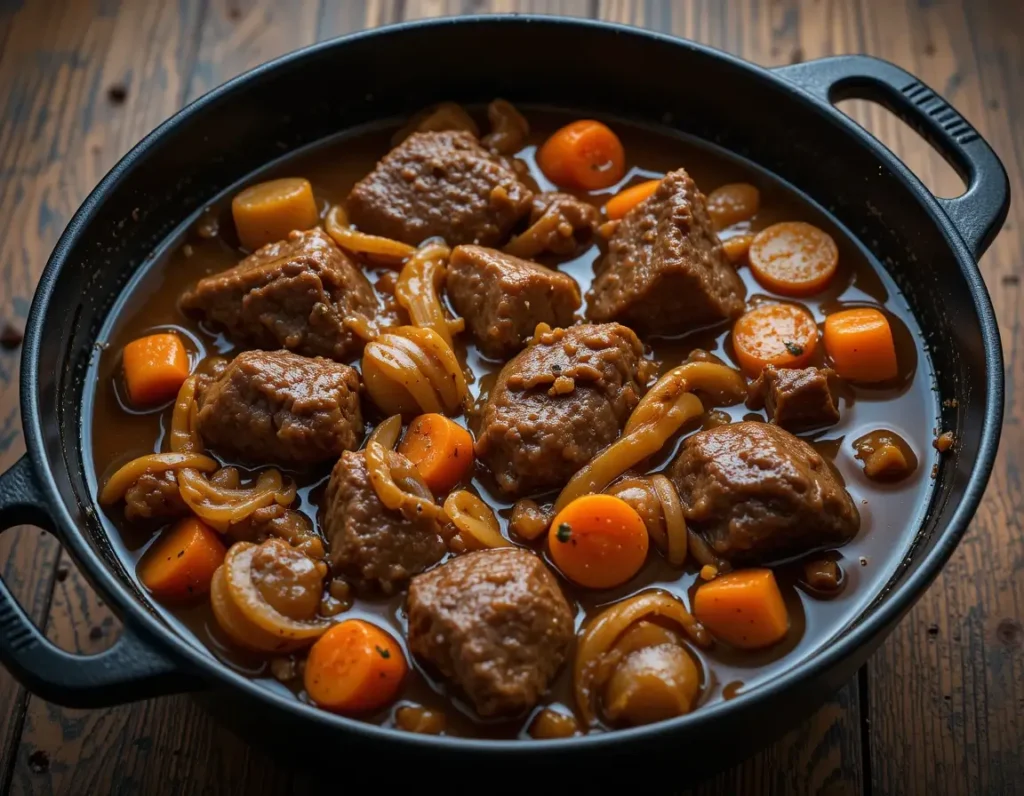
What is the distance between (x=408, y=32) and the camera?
4.40 m

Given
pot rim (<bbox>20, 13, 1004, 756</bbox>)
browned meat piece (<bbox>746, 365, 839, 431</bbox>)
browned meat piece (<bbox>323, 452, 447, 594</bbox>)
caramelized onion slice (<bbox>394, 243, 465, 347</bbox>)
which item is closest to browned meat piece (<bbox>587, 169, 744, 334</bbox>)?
browned meat piece (<bbox>746, 365, 839, 431</bbox>)

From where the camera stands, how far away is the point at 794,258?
4168 millimetres

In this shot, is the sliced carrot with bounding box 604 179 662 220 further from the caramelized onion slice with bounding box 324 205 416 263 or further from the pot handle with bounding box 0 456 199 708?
the pot handle with bounding box 0 456 199 708

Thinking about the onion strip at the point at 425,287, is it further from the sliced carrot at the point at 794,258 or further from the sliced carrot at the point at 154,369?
the sliced carrot at the point at 794,258

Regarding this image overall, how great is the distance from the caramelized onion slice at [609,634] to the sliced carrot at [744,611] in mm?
50

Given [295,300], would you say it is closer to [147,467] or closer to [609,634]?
[147,467]

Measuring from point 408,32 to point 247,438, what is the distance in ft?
5.57

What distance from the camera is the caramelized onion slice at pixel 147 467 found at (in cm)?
360

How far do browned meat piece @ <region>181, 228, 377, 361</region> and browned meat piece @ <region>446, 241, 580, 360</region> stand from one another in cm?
33

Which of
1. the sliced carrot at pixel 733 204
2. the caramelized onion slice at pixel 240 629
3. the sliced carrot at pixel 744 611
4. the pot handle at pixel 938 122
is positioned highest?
the pot handle at pixel 938 122

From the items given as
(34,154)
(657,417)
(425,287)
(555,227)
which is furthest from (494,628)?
(34,154)

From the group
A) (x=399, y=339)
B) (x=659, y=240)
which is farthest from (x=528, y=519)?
(x=659, y=240)

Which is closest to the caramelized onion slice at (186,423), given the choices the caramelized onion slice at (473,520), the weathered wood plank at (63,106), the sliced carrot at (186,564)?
the sliced carrot at (186,564)

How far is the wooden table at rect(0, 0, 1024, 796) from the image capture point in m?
3.72
